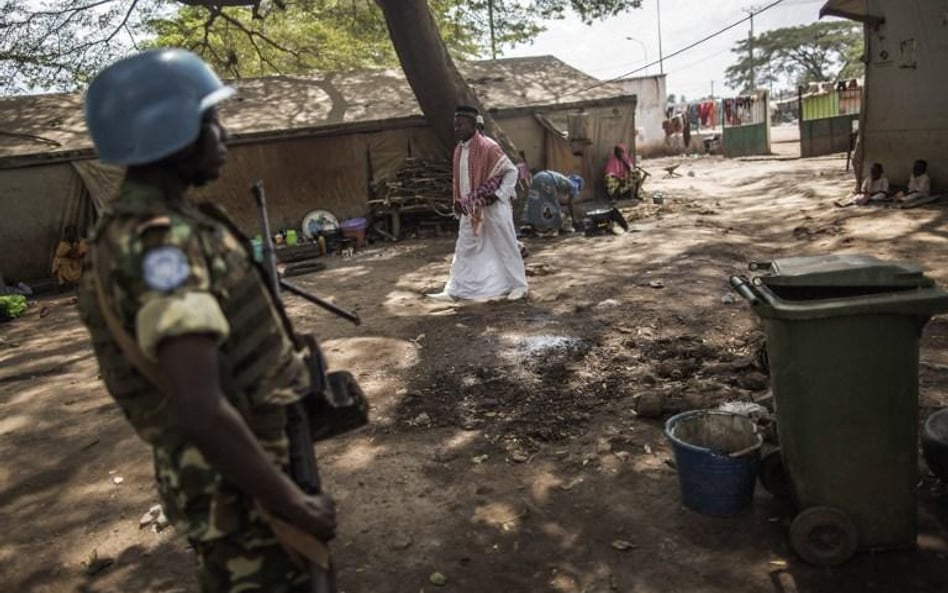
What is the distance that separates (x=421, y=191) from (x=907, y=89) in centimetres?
791

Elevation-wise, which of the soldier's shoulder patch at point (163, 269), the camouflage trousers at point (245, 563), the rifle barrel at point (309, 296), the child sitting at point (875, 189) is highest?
the soldier's shoulder patch at point (163, 269)

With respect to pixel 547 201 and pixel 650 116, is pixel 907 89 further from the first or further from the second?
pixel 650 116

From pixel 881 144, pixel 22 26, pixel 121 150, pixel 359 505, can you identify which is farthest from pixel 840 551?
pixel 22 26

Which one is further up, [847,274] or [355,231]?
[847,274]

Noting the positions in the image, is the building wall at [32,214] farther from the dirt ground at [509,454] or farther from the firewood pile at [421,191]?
the firewood pile at [421,191]

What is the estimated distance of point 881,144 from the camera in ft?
36.1

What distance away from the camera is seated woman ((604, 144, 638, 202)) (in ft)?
47.0

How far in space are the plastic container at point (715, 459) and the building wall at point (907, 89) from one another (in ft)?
30.2

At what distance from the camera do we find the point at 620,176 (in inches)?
569

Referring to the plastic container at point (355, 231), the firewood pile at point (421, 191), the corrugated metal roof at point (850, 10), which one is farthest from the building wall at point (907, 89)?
the plastic container at point (355, 231)

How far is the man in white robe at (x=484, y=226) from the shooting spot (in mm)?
6906

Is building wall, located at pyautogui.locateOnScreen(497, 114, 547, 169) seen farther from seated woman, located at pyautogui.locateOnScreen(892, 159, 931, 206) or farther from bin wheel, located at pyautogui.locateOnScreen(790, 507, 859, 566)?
bin wheel, located at pyautogui.locateOnScreen(790, 507, 859, 566)

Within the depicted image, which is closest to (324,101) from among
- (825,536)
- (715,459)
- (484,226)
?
(484,226)

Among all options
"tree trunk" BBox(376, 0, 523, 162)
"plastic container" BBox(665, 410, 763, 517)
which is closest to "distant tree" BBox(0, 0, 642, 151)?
"tree trunk" BBox(376, 0, 523, 162)
